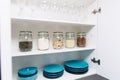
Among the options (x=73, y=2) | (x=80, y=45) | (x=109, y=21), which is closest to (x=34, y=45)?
(x=80, y=45)

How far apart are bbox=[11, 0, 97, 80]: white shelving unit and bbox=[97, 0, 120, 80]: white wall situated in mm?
103

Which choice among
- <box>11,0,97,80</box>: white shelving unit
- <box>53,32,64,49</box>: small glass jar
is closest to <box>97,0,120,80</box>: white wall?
<box>11,0,97,80</box>: white shelving unit

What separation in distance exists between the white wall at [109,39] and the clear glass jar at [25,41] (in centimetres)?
77

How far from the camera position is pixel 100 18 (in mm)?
1238

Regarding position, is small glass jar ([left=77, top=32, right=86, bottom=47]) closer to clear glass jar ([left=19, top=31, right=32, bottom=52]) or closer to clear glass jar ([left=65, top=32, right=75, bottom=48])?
clear glass jar ([left=65, top=32, right=75, bottom=48])

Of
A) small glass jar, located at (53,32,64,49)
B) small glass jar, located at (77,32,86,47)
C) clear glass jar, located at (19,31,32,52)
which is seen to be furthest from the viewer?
small glass jar, located at (77,32,86,47)

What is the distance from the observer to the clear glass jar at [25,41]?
3.24 feet

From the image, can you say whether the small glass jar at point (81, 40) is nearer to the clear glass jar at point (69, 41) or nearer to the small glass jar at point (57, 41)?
the clear glass jar at point (69, 41)

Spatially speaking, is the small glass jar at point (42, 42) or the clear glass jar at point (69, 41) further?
the clear glass jar at point (69, 41)

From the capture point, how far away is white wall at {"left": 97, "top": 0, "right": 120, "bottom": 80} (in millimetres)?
1064

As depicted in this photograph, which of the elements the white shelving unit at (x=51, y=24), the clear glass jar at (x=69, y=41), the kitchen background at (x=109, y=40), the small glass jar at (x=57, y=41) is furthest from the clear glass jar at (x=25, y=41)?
the kitchen background at (x=109, y=40)

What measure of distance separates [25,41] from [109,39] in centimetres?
83

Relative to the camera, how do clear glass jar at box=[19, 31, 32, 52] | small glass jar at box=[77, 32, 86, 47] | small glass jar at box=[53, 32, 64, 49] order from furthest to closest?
small glass jar at box=[77, 32, 86, 47]
small glass jar at box=[53, 32, 64, 49]
clear glass jar at box=[19, 31, 32, 52]

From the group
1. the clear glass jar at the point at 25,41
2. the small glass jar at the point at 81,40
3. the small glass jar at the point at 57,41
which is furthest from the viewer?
the small glass jar at the point at 81,40
